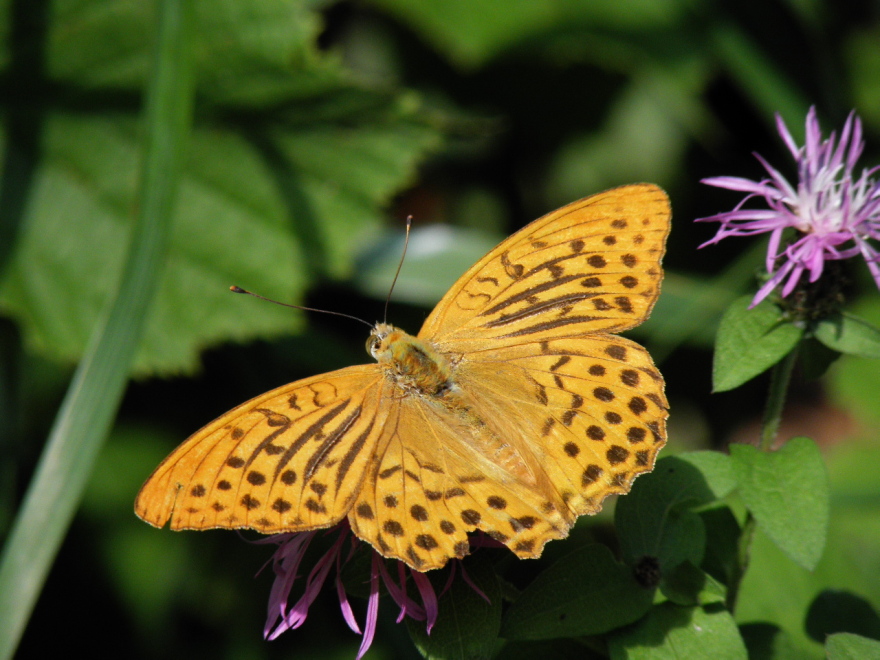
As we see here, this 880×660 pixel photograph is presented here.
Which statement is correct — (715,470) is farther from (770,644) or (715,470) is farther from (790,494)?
(770,644)

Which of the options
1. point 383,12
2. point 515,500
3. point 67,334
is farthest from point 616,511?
point 383,12

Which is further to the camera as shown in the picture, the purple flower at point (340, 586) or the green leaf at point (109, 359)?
the green leaf at point (109, 359)

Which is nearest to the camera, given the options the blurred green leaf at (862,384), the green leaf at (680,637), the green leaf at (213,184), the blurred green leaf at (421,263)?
the green leaf at (680,637)

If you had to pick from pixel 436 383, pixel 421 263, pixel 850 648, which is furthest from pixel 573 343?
pixel 421 263

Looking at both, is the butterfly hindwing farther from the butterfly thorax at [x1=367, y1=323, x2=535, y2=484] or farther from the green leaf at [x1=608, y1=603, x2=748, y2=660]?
the green leaf at [x1=608, y1=603, x2=748, y2=660]

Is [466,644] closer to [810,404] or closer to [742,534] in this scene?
[742,534]

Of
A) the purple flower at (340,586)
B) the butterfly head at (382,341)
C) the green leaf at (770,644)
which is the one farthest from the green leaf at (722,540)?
the butterfly head at (382,341)

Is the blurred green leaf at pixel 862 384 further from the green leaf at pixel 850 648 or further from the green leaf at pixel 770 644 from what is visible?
the green leaf at pixel 850 648
